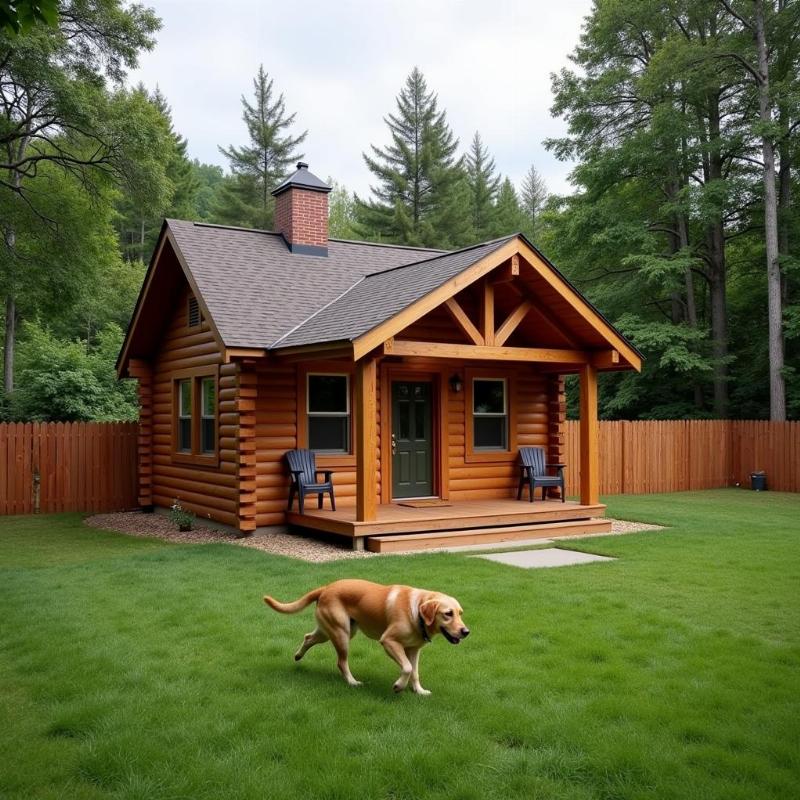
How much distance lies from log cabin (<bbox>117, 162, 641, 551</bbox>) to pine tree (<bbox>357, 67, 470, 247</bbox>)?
2280 centimetres

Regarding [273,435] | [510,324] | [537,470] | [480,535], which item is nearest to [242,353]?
[273,435]

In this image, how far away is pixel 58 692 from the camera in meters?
5.11

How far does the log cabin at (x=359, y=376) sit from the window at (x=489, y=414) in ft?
0.12

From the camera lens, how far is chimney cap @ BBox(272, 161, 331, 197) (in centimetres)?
1568

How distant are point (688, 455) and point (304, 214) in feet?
38.1

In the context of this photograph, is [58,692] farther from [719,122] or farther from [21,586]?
[719,122]

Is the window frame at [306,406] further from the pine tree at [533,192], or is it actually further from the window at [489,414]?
the pine tree at [533,192]

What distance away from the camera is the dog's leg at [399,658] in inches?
193

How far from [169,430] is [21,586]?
7047 mm

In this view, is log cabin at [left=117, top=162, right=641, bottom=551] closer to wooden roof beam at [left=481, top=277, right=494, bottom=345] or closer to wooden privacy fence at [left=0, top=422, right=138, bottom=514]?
wooden roof beam at [left=481, top=277, right=494, bottom=345]

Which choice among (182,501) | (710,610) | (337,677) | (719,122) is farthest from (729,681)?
(719,122)

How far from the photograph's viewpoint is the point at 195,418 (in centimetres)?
1409

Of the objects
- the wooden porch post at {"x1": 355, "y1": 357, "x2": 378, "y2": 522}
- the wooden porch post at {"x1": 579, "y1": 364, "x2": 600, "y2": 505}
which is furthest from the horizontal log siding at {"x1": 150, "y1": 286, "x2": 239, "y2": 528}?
the wooden porch post at {"x1": 579, "y1": 364, "x2": 600, "y2": 505}

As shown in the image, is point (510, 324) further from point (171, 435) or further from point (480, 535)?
point (171, 435)
